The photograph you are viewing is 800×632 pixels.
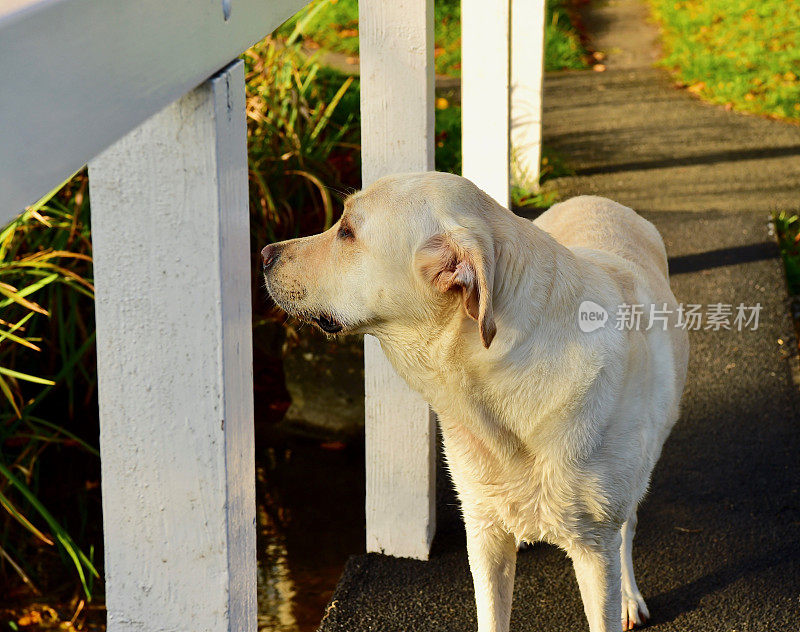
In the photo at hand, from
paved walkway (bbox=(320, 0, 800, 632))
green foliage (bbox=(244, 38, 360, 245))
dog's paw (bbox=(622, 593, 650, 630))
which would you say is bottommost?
dog's paw (bbox=(622, 593, 650, 630))

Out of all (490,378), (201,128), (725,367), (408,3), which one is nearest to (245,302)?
(201,128)

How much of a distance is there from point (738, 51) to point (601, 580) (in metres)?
9.32

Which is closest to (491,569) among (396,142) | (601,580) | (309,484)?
(601,580)

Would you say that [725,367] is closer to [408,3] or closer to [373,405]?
[373,405]

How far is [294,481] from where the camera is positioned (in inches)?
165

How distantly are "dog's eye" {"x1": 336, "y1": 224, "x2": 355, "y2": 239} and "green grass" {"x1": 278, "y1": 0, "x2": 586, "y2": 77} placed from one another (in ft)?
26.5

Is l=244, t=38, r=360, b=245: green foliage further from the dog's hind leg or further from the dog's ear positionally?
the dog's ear

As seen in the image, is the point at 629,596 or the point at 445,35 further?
the point at 445,35

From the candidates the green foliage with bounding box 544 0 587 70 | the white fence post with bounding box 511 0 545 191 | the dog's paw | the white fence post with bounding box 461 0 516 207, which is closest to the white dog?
the dog's paw

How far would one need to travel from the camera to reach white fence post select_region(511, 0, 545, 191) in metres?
6.44

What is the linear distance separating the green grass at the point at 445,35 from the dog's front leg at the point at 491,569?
26.1ft

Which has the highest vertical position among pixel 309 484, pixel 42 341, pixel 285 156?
pixel 285 156

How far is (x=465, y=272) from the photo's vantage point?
1.87 metres

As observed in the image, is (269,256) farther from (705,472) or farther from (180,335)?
(705,472)
